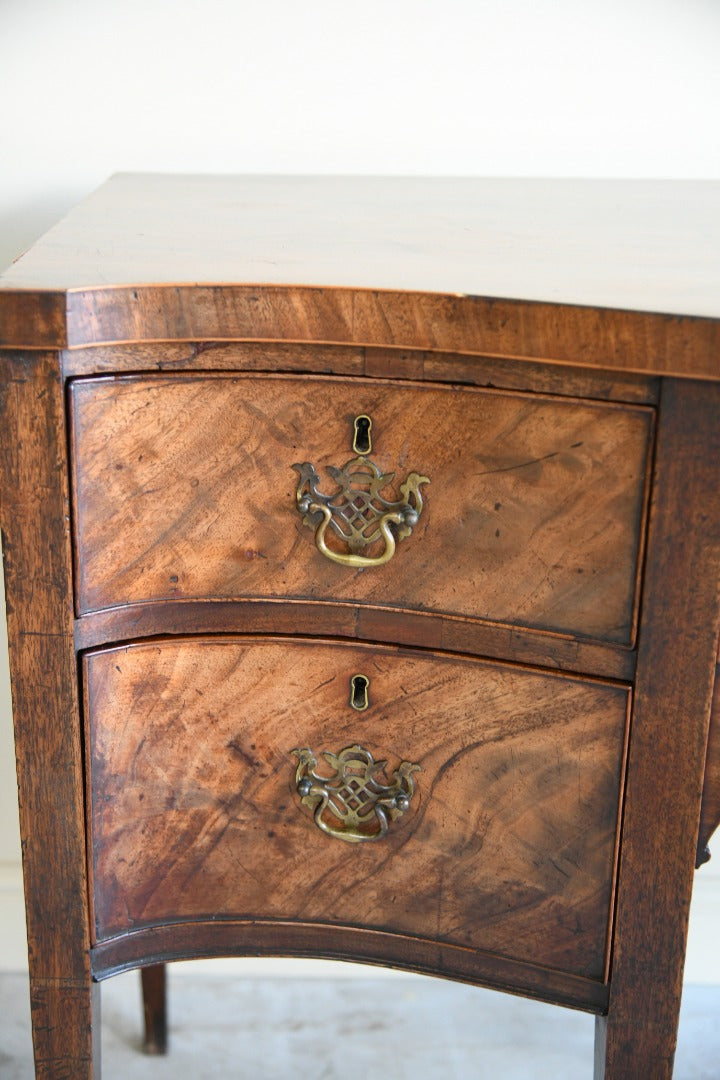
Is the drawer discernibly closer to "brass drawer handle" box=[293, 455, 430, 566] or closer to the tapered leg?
"brass drawer handle" box=[293, 455, 430, 566]

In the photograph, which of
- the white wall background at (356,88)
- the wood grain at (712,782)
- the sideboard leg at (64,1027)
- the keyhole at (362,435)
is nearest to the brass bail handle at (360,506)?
the keyhole at (362,435)

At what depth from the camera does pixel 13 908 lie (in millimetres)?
1589

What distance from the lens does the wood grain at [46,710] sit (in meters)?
0.78

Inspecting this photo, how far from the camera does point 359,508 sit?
81 cm

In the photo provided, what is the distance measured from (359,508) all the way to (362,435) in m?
0.05

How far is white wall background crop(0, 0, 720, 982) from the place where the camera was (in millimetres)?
1289

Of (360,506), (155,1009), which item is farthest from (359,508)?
(155,1009)

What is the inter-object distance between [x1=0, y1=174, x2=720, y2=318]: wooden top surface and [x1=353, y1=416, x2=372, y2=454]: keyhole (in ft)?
0.30

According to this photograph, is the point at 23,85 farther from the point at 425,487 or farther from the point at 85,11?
the point at 425,487

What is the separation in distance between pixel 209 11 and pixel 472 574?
784 millimetres

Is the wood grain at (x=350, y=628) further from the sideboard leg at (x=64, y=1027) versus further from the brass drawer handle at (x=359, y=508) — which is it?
the sideboard leg at (x=64, y=1027)

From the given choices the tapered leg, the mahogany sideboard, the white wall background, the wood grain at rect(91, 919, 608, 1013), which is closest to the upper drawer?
the mahogany sideboard

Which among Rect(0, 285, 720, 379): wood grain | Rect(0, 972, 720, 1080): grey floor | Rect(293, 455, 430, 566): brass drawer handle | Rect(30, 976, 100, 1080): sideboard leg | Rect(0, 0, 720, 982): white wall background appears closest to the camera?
Rect(0, 285, 720, 379): wood grain

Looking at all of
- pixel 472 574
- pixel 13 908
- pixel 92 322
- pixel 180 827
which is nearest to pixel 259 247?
pixel 92 322
